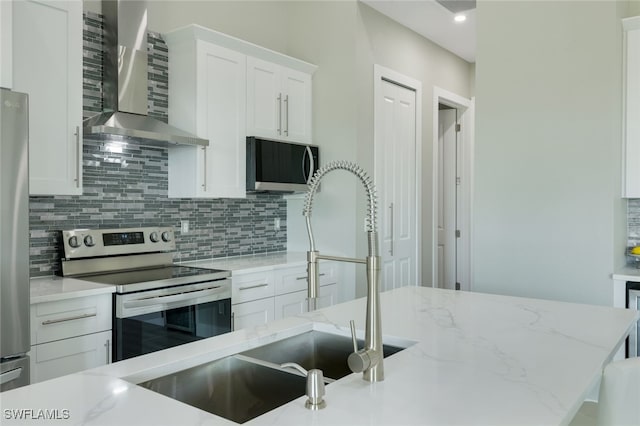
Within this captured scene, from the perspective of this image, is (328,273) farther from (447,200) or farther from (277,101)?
(447,200)

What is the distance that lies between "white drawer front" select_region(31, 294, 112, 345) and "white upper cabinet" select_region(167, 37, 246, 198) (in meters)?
1.09

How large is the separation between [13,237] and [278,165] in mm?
2071

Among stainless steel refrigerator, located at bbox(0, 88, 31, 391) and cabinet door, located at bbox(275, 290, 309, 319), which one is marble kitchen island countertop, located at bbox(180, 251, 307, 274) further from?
stainless steel refrigerator, located at bbox(0, 88, 31, 391)

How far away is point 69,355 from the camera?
2.33m

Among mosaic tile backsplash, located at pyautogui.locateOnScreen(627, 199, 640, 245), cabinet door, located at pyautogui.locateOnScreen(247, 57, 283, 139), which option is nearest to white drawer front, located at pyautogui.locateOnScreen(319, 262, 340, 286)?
cabinet door, located at pyautogui.locateOnScreen(247, 57, 283, 139)

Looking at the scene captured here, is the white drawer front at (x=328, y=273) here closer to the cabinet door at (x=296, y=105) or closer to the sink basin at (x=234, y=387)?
the cabinet door at (x=296, y=105)

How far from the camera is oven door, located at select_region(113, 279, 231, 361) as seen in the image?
8.20ft

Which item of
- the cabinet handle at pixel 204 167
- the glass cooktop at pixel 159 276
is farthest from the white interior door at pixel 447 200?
the glass cooktop at pixel 159 276

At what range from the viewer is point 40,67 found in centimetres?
254

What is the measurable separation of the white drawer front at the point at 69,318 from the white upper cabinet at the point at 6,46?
3.23 ft

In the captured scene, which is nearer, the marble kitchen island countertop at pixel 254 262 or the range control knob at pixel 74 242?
the range control knob at pixel 74 242

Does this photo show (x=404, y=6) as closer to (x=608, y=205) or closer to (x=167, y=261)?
(x=608, y=205)

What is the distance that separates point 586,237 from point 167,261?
8.72 feet

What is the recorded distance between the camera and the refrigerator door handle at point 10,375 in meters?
2.00
